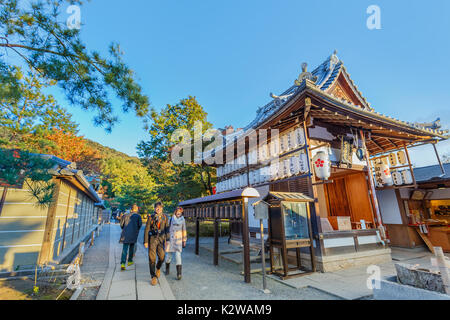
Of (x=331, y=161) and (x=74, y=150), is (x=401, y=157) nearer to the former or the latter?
(x=331, y=161)

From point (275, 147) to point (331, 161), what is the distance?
2476 millimetres

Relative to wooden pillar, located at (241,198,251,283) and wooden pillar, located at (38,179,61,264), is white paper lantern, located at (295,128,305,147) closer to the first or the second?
wooden pillar, located at (241,198,251,283)

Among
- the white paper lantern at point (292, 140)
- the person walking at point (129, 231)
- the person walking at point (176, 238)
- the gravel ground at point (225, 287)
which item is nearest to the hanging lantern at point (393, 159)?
the white paper lantern at point (292, 140)

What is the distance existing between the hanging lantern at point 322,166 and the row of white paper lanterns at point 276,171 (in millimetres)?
454

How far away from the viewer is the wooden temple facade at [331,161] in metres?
6.84

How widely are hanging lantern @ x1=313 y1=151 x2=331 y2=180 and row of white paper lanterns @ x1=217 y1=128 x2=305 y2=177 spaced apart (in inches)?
36.8

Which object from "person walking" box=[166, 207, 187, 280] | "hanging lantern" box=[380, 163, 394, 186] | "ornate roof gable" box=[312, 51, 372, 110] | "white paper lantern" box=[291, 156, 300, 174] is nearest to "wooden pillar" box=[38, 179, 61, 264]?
"person walking" box=[166, 207, 187, 280]

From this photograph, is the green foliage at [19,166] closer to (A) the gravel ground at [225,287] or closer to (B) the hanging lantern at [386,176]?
(A) the gravel ground at [225,287]

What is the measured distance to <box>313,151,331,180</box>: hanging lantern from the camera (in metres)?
6.95

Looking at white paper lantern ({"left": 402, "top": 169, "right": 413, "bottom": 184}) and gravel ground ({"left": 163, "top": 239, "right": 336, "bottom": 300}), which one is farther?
white paper lantern ({"left": 402, "top": 169, "right": 413, "bottom": 184})

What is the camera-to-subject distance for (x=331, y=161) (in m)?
8.69
